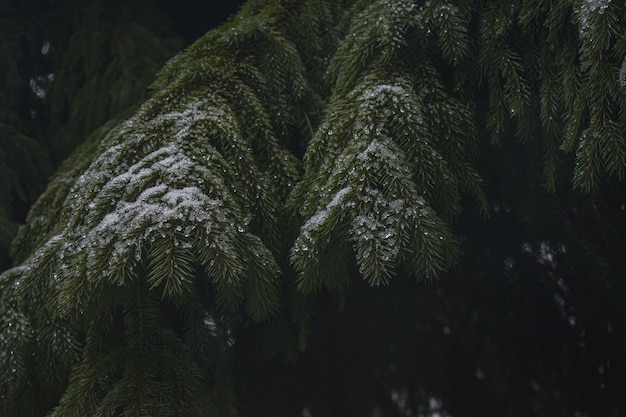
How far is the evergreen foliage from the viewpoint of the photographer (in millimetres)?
1130

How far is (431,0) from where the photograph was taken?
1417mm

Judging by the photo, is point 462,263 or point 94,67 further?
point 94,67

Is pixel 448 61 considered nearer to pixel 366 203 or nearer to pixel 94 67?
pixel 366 203

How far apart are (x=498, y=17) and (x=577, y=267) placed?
0.68 m

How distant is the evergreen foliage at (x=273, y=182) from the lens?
113 centimetres

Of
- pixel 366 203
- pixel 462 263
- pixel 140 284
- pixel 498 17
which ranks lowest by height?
pixel 462 263

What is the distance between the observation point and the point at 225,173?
128 cm

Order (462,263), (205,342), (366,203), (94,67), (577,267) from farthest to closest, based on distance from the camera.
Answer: (94,67) → (462,263) → (577,267) → (205,342) → (366,203)

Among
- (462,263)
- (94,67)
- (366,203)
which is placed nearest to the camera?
(366,203)

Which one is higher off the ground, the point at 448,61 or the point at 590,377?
the point at 448,61

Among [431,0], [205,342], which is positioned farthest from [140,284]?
[431,0]

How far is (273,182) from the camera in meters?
1.41

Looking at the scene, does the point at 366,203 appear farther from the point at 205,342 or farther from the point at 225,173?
the point at 205,342

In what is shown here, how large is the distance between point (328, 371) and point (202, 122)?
34.0 inches
